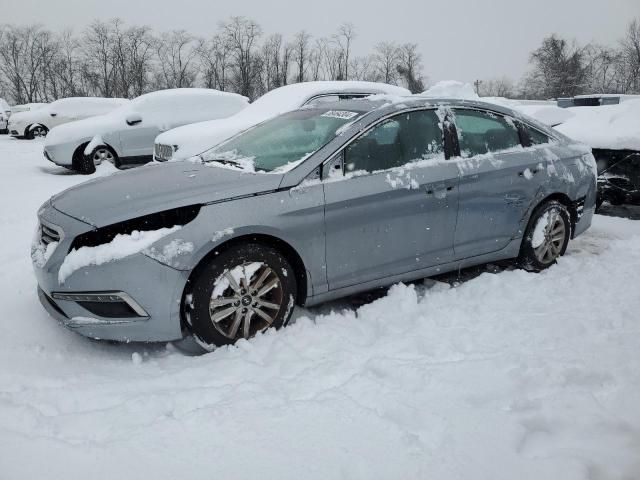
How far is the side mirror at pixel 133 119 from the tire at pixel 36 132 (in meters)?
9.65

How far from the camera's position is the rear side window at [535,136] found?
4547mm

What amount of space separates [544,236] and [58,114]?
666 inches

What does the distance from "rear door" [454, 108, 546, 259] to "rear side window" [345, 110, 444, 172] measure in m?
0.25

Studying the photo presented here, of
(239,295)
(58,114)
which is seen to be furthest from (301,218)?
(58,114)

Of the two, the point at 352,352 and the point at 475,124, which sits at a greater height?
the point at 475,124

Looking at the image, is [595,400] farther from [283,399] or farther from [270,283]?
[270,283]

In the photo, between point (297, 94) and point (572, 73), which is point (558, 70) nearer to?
point (572, 73)

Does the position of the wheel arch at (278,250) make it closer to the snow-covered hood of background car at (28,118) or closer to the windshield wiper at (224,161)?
the windshield wiper at (224,161)

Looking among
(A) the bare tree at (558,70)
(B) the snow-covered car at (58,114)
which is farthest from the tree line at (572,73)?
(B) the snow-covered car at (58,114)

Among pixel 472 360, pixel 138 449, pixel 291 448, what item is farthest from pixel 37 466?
pixel 472 360

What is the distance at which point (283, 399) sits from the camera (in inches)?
102

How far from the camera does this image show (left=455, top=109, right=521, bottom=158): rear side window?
4.12 meters

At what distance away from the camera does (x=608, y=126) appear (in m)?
6.73

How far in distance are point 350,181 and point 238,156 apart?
0.92 meters
